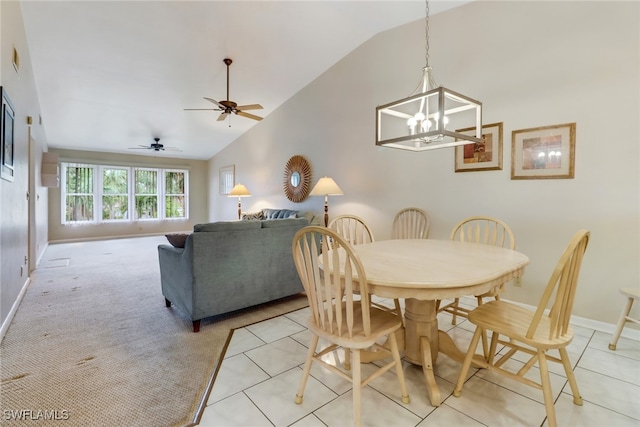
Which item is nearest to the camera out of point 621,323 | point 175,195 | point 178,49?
point 621,323

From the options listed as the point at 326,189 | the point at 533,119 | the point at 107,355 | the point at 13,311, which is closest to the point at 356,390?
the point at 107,355

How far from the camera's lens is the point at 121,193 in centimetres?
799

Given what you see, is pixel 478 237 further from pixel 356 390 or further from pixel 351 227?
pixel 356 390

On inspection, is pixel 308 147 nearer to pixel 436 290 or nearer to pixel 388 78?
pixel 388 78

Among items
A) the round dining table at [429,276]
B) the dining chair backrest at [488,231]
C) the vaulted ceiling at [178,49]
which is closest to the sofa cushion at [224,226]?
the round dining table at [429,276]

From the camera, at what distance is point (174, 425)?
141cm

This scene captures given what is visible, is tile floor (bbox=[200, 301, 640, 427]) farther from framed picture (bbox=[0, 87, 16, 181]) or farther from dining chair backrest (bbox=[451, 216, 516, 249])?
framed picture (bbox=[0, 87, 16, 181])

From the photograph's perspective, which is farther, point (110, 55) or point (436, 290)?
point (110, 55)

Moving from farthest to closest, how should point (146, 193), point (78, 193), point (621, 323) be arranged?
point (146, 193) < point (78, 193) < point (621, 323)

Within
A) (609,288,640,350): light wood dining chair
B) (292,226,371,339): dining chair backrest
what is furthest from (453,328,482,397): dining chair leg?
(609,288,640,350): light wood dining chair

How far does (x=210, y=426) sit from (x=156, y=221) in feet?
27.2

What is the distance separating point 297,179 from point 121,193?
222 inches

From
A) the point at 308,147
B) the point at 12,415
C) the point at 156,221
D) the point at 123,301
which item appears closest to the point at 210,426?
the point at 12,415

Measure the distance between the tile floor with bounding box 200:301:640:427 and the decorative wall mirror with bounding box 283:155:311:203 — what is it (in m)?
3.40
